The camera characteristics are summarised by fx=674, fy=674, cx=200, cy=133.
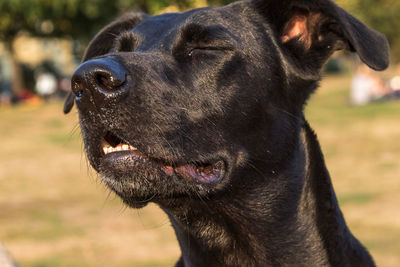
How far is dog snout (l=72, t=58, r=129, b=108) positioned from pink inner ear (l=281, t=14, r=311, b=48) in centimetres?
126

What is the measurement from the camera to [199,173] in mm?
3346

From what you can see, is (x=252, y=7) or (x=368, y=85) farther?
(x=368, y=85)

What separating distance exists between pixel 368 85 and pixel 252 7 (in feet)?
85.5

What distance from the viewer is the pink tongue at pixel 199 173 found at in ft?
10.8

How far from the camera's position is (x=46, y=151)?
794 inches

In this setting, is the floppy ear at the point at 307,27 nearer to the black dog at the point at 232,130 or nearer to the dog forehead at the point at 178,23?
the black dog at the point at 232,130

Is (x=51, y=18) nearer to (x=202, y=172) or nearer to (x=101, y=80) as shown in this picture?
(x=202, y=172)

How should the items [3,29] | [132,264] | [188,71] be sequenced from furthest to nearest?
[3,29]
[132,264]
[188,71]

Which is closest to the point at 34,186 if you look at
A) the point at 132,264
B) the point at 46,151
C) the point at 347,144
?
the point at 46,151

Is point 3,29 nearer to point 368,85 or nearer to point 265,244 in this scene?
point 368,85

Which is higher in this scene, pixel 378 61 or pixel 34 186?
pixel 378 61

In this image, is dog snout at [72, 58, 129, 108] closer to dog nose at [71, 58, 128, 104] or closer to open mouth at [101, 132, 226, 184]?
dog nose at [71, 58, 128, 104]

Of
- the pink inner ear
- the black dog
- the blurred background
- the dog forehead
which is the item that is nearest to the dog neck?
the black dog

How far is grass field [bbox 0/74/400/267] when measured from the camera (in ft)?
31.7
